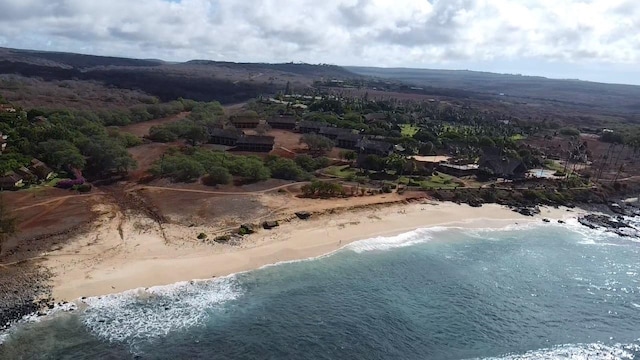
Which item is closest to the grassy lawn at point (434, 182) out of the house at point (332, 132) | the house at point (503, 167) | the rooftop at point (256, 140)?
the house at point (503, 167)

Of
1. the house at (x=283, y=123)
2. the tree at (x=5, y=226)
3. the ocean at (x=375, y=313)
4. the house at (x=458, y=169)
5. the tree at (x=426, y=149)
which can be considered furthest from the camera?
the house at (x=283, y=123)

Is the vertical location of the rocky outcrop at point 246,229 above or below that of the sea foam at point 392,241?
above

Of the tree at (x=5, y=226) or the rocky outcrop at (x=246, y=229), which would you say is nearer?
the tree at (x=5, y=226)

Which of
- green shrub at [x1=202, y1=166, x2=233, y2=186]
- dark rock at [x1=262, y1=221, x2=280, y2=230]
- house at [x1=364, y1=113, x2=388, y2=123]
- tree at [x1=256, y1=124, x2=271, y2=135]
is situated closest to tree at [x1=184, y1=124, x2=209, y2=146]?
tree at [x1=256, y1=124, x2=271, y2=135]

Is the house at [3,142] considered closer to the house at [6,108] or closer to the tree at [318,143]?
the house at [6,108]

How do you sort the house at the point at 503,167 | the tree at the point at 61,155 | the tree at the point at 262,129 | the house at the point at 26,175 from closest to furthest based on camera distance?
the house at the point at 26,175, the tree at the point at 61,155, the house at the point at 503,167, the tree at the point at 262,129

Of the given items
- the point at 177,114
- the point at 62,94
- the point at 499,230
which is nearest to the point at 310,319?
the point at 499,230
